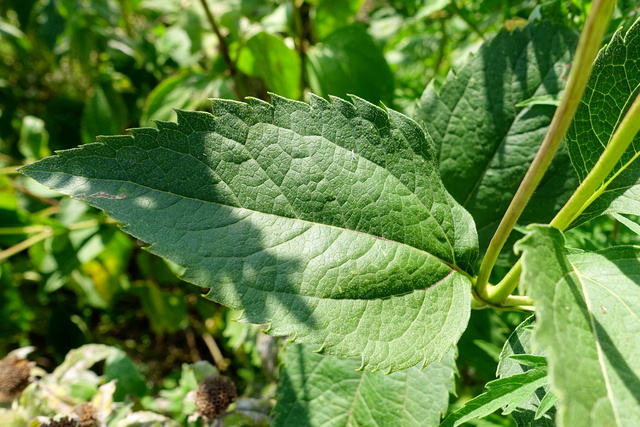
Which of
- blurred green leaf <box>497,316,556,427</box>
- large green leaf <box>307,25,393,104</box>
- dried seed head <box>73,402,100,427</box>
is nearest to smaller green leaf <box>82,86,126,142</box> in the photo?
large green leaf <box>307,25,393,104</box>

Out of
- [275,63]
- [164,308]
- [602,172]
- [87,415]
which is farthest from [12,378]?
[602,172]

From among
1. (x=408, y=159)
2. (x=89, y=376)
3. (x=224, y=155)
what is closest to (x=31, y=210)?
(x=89, y=376)

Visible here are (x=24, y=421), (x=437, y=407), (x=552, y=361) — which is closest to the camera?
(x=552, y=361)

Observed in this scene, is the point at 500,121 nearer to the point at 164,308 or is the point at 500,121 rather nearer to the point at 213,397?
the point at 213,397

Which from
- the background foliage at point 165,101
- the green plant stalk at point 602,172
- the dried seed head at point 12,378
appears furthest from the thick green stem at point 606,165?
the dried seed head at point 12,378

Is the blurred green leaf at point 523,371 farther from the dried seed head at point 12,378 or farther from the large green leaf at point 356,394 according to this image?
the dried seed head at point 12,378

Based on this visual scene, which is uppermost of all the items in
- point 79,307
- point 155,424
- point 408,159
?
point 408,159

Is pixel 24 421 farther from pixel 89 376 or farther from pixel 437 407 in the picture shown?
pixel 437 407
